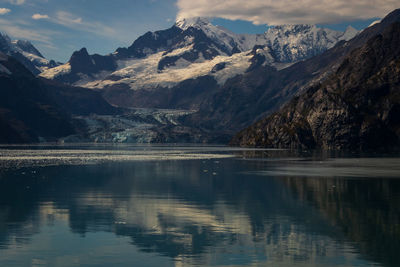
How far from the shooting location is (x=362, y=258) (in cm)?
4331

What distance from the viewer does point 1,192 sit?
87.3m

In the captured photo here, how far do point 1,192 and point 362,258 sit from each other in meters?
63.1

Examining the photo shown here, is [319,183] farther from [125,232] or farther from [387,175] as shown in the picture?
[125,232]

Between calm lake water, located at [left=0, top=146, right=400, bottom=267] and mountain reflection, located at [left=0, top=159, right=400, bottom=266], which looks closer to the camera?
calm lake water, located at [left=0, top=146, right=400, bottom=267]

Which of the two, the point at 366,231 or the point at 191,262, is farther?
the point at 366,231

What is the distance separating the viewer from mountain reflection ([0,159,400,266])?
45.7 meters

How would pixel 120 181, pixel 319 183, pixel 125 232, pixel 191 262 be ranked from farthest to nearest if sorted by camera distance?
pixel 120 181
pixel 319 183
pixel 125 232
pixel 191 262

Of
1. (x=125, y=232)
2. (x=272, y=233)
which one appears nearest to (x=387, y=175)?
(x=272, y=233)

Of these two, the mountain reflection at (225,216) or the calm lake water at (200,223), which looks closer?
the calm lake water at (200,223)

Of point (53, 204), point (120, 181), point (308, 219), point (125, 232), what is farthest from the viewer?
point (120, 181)

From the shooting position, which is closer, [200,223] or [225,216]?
[200,223]

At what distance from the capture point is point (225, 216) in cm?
6397

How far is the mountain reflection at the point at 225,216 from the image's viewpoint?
150 ft

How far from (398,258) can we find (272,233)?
1352 centimetres
